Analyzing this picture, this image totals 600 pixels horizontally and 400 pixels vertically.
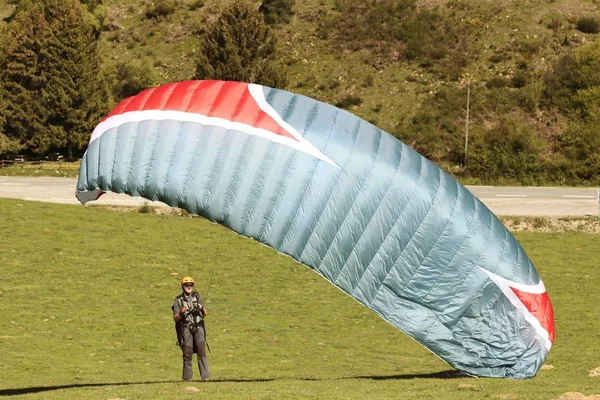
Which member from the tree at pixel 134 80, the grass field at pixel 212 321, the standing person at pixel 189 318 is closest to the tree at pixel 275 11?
the tree at pixel 134 80

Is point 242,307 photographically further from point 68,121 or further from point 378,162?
point 68,121

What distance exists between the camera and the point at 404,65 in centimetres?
7138

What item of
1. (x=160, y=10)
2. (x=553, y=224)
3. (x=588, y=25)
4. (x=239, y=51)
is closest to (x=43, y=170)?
(x=239, y=51)

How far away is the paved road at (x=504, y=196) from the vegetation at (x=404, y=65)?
5.40 m

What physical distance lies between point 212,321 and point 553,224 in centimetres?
1918

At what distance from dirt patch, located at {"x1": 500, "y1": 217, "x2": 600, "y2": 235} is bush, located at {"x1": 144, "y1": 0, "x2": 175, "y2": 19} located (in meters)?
43.7

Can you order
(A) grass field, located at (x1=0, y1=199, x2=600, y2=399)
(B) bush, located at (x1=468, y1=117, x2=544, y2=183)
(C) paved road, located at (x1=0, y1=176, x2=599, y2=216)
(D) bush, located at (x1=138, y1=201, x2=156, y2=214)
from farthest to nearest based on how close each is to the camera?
1. (B) bush, located at (x1=468, y1=117, x2=544, y2=183)
2. (C) paved road, located at (x1=0, y1=176, x2=599, y2=216)
3. (D) bush, located at (x1=138, y1=201, x2=156, y2=214)
4. (A) grass field, located at (x1=0, y1=199, x2=600, y2=399)

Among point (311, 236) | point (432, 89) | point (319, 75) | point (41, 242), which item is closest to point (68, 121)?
point (319, 75)

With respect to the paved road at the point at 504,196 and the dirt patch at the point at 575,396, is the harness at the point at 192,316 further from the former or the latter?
the paved road at the point at 504,196

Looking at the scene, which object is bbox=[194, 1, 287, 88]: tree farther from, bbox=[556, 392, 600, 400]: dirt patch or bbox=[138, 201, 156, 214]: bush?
bbox=[556, 392, 600, 400]: dirt patch

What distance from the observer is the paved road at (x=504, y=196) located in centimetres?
4422

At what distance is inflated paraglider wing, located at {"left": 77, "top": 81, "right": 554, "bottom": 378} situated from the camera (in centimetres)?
1636

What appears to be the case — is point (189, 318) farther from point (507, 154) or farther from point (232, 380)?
point (507, 154)

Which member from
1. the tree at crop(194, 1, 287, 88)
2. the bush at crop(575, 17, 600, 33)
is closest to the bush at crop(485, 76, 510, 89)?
the bush at crop(575, 17, 600, 33)
